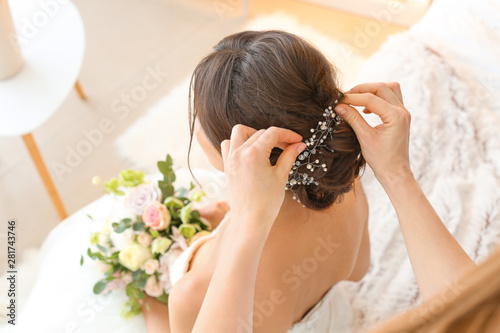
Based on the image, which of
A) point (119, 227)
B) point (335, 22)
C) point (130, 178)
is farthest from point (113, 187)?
point (335, 22)

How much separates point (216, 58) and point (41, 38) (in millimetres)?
1677

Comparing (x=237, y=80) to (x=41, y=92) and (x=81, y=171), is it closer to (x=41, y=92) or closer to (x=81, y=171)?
(x=41, y=92)

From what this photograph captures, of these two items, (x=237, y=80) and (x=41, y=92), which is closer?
(x=237, y=80)

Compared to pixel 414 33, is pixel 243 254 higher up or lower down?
lower down

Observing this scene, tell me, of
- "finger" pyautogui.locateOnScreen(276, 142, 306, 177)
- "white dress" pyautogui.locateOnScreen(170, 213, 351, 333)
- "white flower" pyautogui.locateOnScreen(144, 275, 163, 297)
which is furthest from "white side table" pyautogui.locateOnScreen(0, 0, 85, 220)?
"finger" pyautogui.locateOnScreen(276, 142, 306, 177)

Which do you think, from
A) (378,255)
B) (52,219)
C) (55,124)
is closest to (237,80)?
(378,255)

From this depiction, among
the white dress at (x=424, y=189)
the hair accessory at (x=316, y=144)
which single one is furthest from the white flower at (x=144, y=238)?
the hair accessory at (x=316, y=144)

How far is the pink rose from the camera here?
1.52m

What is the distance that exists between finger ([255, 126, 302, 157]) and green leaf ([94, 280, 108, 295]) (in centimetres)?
94

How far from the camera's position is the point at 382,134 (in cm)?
104

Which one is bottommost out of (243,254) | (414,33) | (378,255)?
(378,255)

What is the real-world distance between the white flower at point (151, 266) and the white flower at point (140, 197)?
169mm

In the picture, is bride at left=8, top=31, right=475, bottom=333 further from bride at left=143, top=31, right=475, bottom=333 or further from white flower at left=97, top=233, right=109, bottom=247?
white flower at left=97, top=233, right=109, bottom=247

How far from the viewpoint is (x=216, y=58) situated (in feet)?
3.46
